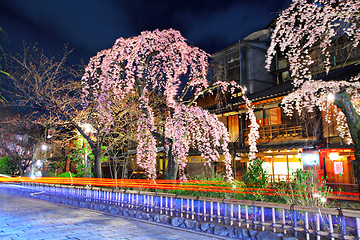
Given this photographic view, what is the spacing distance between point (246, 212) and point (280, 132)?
1385 centimetres

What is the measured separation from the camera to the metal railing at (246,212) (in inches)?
233

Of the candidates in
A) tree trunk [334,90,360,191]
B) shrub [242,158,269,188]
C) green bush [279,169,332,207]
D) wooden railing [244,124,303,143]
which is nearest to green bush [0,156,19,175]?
wooden railing [244,124,303,143]

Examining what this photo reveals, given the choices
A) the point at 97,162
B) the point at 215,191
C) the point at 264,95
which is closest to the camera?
the point at 215,191

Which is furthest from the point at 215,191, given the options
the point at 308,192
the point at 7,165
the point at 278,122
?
the point at 7,165

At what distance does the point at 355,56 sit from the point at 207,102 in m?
12.9

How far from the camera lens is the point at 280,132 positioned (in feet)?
64.5

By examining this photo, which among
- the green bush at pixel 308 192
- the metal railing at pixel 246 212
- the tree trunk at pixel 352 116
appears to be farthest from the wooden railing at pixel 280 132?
the metal railing at pixel 246 212

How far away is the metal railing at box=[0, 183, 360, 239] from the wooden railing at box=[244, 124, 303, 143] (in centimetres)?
1134

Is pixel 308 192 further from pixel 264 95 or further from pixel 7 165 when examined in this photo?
pixel 7 165

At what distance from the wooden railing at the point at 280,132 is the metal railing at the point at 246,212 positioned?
11338mm

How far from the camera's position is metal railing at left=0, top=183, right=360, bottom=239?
5.91m

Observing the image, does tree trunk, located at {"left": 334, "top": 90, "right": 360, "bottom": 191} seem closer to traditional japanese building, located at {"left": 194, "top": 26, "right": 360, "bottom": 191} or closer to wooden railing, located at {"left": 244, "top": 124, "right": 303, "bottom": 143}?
traditional japanese building, located at {"left": 194, "top": 26, "right": 360, "bottom": 191}

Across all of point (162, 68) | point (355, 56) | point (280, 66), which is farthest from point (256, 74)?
point (162, 68)

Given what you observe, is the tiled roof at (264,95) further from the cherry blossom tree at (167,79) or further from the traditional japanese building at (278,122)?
the cherry blossom tree at (167,79)
